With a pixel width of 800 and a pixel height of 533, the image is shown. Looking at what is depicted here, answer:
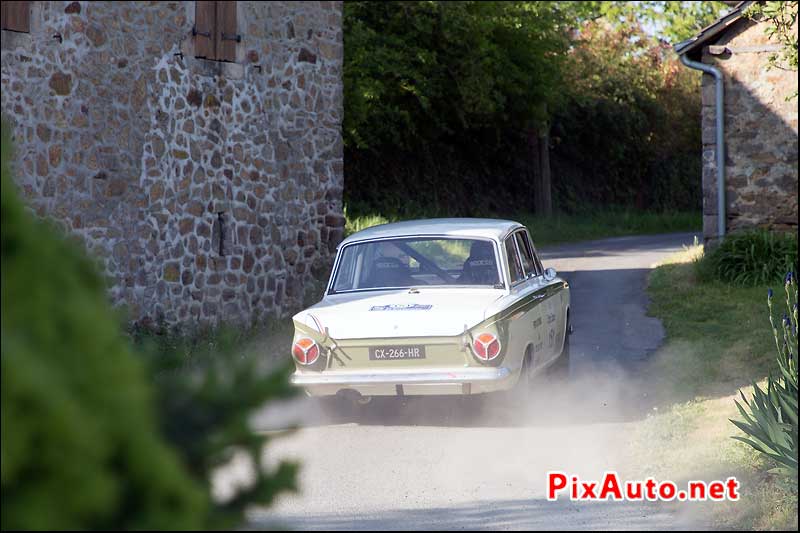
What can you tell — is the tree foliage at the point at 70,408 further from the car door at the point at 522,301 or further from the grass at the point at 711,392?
the car door at the point at 522,301

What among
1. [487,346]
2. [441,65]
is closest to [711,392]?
[487,346]

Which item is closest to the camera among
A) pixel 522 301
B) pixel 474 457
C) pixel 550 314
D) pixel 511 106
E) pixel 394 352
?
pixel 474 457

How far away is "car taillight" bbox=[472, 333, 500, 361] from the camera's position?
315 inches

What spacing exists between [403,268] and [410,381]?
1522mm

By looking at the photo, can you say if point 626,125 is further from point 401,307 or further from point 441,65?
point 401,307

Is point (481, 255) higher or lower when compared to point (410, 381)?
higher

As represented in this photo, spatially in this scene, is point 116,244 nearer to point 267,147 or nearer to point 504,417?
point 267,147

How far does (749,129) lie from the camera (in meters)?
17.2

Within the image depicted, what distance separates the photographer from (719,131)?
17234 mm

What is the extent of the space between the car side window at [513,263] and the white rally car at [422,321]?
0.05 ft

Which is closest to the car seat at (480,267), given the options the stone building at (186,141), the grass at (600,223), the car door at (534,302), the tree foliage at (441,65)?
the car door at (534,302)

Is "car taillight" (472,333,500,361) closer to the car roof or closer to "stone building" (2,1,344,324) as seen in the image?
the car roof

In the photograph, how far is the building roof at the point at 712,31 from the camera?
1686 centimetres

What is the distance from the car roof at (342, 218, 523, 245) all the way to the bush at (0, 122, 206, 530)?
25.5 feet
